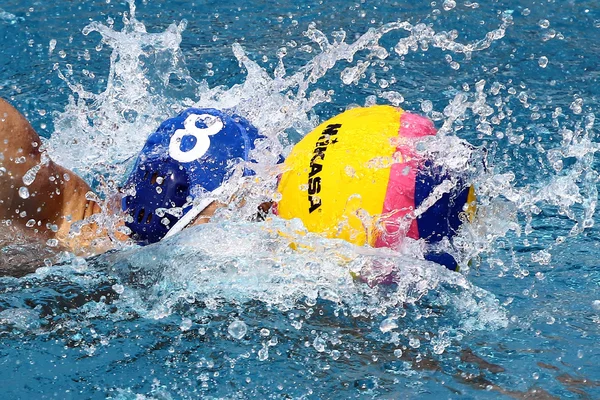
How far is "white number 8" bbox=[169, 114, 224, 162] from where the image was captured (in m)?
2.65

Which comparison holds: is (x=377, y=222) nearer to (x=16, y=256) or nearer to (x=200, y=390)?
(x=200, y=390)

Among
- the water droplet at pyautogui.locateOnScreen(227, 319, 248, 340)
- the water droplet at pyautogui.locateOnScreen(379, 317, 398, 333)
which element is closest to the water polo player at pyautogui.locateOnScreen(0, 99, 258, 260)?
the water droplet at pyautogui.locateOnScreen(227, 319, 248, 340)

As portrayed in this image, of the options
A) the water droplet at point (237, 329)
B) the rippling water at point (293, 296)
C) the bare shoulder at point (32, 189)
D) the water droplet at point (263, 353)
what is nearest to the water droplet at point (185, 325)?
the rippling water at point (293, 296)

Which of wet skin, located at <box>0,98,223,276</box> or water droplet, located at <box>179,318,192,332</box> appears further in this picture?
wet skin, located at <box>0,98,223,276</box>

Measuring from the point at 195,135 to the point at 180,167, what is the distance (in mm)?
114

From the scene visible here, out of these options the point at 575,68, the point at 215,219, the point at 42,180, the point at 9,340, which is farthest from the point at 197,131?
the point at 575,68

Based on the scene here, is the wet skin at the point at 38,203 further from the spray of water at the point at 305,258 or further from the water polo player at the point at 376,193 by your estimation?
the water polo player at the point at 376,193

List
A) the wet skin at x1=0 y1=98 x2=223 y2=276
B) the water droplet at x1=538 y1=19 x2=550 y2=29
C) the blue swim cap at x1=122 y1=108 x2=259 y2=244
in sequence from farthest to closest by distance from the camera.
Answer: the water droplet at x1=538 y1=19 x2=550 y2=29 → the wet skin at x1=0 y1=98 x2=223 y2=276 → the blue swim cap at x1=122 y1=108 x2=259 y2=244

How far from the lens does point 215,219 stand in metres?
2.72

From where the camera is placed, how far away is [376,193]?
243cm

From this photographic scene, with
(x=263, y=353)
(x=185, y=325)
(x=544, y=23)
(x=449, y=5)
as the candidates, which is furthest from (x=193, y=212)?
(x=544, y=23)

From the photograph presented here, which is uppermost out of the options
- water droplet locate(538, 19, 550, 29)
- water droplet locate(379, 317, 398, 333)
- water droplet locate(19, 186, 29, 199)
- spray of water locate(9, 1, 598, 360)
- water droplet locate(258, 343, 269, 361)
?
water droplet locate(538, 19, 550, 29)

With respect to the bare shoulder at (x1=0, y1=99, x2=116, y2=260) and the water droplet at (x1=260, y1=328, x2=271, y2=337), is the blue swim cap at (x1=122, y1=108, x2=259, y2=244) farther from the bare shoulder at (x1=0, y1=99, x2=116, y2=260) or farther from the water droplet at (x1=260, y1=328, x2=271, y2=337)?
the water droplet at (x1=260, y1=328, x2=271, y2=337)

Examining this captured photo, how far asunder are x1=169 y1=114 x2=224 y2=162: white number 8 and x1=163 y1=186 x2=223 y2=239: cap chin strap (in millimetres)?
125
